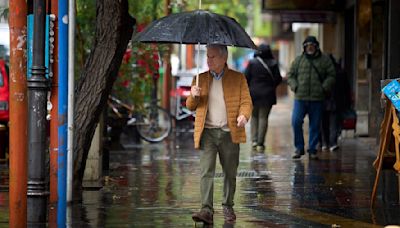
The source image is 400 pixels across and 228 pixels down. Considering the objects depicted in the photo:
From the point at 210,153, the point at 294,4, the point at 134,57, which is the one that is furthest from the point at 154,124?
the point at 210,153

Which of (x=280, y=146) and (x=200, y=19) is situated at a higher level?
(x=200, y=19)

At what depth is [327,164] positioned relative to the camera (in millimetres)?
15500

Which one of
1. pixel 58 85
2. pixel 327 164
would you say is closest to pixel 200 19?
pixel 58 85

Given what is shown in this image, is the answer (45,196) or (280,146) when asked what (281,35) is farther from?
(45,196)

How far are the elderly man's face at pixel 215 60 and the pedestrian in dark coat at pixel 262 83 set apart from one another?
821 cm

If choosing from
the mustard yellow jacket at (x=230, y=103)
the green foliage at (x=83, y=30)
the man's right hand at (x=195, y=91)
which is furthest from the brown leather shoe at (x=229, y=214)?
the green foliage at (x=83, y=30)

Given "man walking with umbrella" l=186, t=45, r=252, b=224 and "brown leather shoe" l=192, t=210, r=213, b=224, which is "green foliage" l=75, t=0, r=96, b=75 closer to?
"man walking with umbrella" l=186, t=45, r=252, b=224

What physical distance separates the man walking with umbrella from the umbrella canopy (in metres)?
0.27

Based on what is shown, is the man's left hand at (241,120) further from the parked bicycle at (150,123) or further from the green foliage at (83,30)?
the parked bicycle at (150,123)

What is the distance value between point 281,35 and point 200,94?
42.6 meters

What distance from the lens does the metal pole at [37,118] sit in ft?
26.6

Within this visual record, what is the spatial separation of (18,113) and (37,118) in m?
0.32

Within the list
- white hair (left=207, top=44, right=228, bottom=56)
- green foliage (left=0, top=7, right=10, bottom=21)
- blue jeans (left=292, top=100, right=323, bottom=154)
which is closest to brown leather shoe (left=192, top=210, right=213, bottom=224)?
white hair (left=207, top=44, right=228, bottom=56)

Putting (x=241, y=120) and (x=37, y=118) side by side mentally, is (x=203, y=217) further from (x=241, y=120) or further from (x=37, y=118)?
(x=37, y=118)
